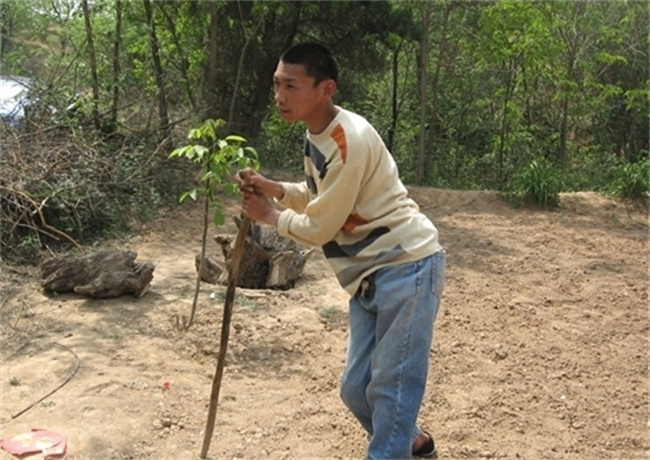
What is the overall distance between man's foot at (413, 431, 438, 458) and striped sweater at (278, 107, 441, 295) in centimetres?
98

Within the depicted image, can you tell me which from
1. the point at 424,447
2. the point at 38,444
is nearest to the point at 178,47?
the point at 38,444

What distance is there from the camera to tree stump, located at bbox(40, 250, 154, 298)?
181 inches

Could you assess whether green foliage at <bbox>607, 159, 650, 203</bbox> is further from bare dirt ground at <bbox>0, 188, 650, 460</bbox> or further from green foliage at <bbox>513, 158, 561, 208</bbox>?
bare dirt ground at <bbox>0, 188, 650, 460</bbox>

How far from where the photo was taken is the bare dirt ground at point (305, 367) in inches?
128

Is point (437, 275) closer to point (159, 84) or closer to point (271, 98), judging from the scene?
point (159, 84)

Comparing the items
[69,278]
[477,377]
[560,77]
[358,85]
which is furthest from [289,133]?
[477,377]

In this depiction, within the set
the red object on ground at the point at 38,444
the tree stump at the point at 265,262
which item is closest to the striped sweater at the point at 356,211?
the red object on ground at the point at 38,444

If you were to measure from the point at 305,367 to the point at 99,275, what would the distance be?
1484mm

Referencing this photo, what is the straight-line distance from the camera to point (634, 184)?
8.92m

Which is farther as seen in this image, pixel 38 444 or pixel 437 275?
pixel 38 444

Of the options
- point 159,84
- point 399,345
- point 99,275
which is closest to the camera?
point 399,345

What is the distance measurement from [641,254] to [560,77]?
6764 millimetres

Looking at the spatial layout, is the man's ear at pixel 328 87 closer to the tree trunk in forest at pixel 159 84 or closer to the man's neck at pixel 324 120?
the man's neck at pixel 324 120

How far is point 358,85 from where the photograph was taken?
→ 520 inches
